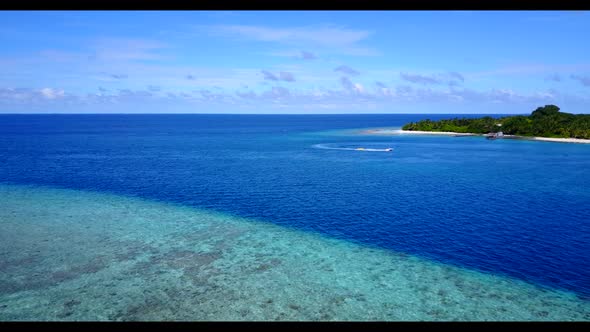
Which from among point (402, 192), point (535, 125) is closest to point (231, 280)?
point (402, 192)

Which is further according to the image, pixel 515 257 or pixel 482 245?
pixel 482 245

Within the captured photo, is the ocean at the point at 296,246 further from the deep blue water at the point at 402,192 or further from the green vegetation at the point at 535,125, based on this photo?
the green vegetation at the point at 535,125

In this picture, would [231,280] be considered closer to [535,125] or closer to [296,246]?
[296,246]

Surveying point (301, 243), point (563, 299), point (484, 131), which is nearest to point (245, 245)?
point (301, 243)

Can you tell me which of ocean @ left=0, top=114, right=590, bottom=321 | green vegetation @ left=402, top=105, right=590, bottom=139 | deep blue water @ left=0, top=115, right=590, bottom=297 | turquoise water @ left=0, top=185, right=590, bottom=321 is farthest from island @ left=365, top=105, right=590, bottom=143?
turquoise water @ left=0, top=185, right=590, bottom=321

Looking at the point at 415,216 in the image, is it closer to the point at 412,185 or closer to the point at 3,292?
the point at 412,185

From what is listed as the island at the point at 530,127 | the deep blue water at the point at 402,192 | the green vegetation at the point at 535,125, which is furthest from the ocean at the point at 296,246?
the green vegetation at the point at 535,125
